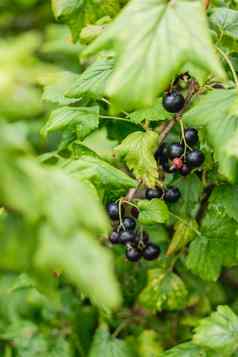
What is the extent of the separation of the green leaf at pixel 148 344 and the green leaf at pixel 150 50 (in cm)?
136

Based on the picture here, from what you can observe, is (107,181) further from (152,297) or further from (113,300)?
(113,300)

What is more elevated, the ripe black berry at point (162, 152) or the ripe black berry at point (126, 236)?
the ripe black berry at point (162, 152)

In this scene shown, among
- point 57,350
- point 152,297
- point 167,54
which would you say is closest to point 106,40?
point 167,54

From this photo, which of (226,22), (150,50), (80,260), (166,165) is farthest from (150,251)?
(80,260)

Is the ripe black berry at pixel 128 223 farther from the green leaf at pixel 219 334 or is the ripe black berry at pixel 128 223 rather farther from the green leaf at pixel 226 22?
the green leaf at pixel 226 22

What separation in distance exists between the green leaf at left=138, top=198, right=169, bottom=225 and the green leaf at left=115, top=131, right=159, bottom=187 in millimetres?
88

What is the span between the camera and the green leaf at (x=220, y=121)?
168cm

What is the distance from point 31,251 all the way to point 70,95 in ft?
3.85

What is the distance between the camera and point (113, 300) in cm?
87

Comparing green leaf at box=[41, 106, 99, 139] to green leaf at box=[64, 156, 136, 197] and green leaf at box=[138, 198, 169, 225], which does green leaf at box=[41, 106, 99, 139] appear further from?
green leaf at box=[138, 198, 169, 225]

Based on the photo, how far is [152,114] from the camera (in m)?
2.00

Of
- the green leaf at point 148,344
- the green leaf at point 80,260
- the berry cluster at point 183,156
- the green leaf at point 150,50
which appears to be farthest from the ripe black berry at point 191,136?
the green leaf at point 80,260

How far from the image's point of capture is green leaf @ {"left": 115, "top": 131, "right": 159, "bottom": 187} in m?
1.93

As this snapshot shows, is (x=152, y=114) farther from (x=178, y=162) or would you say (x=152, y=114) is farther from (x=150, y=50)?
(x=150, y=50)
